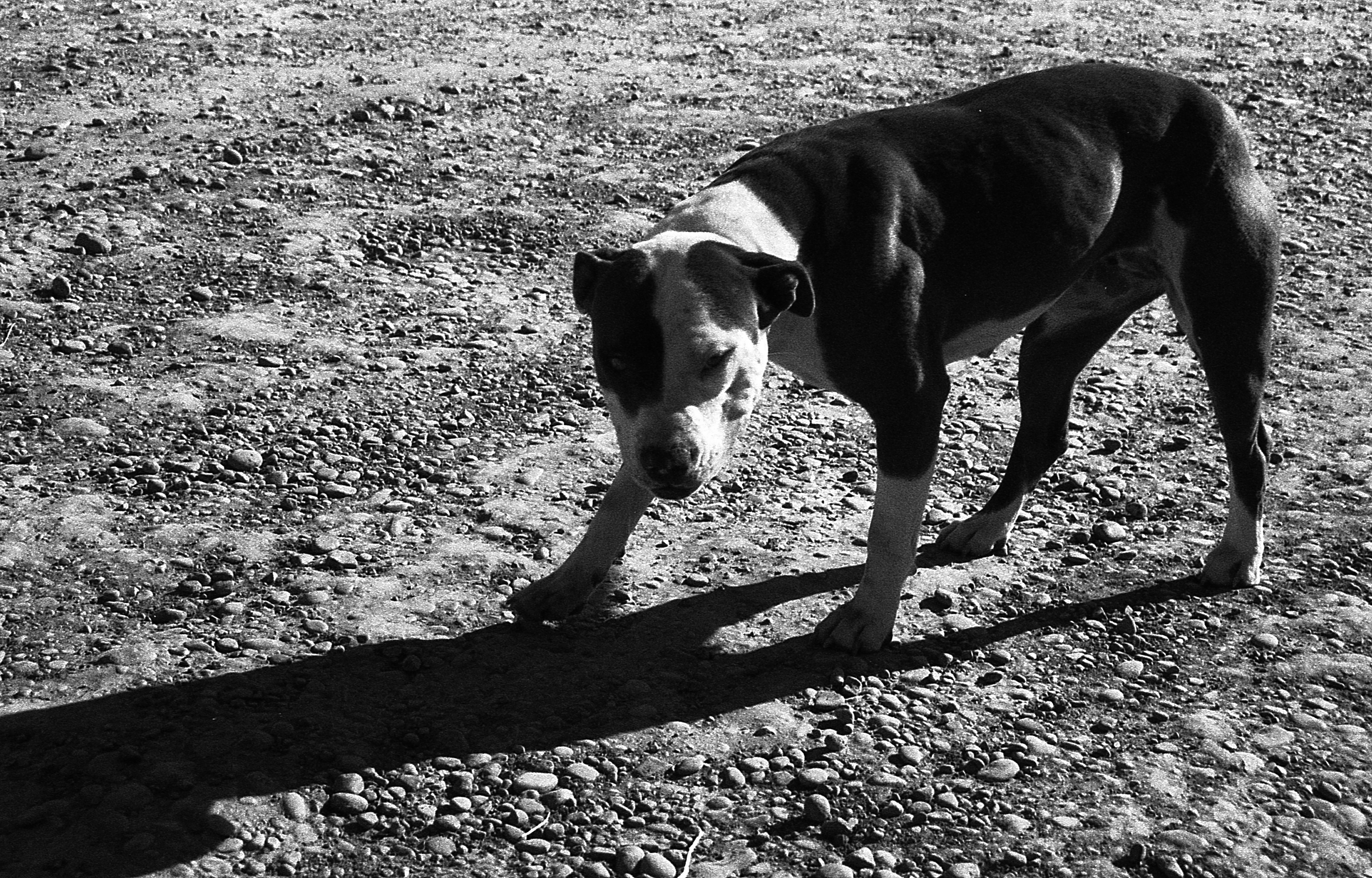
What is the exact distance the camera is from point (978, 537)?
5.32 meters

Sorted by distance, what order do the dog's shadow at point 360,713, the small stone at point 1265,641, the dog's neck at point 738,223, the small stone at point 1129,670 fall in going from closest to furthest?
the dog's shadow at point 360,713
the dog's neck at point 738,223
the small stone at point 1129,670
the small stone at point 1265,641

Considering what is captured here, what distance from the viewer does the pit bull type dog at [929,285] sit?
13.1 feet

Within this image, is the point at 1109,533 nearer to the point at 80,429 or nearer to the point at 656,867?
the point at 656,867

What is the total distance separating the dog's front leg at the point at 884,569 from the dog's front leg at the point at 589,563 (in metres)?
0.69

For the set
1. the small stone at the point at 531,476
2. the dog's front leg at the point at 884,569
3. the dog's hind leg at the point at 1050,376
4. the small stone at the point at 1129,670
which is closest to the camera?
the dog's front leg at the point at 884,569

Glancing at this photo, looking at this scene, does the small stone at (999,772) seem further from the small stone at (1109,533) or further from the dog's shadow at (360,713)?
the small stone at (1109,533)

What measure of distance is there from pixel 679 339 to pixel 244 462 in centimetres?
227

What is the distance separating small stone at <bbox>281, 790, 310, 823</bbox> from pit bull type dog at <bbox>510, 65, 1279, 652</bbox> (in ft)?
3.69

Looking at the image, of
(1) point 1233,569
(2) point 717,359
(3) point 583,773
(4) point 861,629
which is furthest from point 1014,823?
(1) point 1233,569

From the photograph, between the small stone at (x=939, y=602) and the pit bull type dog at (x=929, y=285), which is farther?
the small stone at (x=939, y=602)

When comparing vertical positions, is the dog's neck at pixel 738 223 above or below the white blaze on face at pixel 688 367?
above

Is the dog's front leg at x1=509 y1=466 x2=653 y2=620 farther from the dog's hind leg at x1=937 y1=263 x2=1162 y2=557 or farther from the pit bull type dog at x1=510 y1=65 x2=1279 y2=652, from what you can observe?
the dog's hind leg at x1=937 y1=263 x2=1162 y2=557

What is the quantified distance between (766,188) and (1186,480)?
2.48m

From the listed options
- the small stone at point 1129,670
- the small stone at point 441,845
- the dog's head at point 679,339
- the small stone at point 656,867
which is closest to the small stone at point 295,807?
the small stone at point 441,845
